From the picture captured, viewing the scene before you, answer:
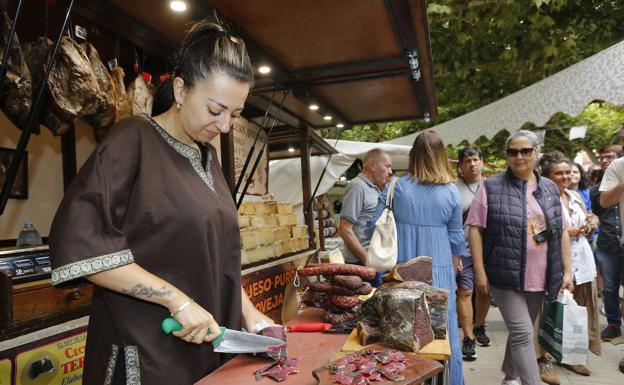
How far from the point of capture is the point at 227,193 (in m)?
1.71

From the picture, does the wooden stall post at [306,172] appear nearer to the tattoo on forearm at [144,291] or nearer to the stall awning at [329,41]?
the stall awning at [329,41]

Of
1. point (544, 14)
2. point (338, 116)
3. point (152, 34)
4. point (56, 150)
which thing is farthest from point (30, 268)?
point (544, 14)

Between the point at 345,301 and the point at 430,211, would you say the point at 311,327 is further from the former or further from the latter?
the point at 430,211

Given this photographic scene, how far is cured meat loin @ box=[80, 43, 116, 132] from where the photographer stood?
2.35m

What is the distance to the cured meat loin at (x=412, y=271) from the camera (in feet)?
6.95

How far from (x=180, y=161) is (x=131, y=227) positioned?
1.01ft

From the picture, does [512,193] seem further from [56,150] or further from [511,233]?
[56,150]

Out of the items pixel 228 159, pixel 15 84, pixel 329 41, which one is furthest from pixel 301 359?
pixel 228 159

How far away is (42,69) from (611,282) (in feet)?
19.9

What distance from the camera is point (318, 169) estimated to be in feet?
27.8

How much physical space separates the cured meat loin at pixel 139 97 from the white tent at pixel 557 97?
209 inches

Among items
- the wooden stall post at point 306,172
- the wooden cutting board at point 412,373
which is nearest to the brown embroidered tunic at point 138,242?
the wooden cutting board at point 412,373

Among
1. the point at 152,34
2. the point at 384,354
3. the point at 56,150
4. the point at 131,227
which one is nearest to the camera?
the point at 131,227

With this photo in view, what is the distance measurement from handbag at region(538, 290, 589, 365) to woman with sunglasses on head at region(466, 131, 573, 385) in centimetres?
12
